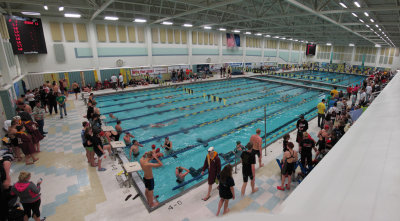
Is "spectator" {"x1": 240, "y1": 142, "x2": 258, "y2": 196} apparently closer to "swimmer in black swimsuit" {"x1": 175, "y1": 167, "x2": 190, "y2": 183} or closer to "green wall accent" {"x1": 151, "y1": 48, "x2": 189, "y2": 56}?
"swimmer in black swimsuit" {"x1": 175, "y1": 167, "x2": 190, "y2": 183}

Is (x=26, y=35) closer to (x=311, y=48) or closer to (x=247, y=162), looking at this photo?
(x=247, y=162)

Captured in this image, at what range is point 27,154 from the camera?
20.1ft

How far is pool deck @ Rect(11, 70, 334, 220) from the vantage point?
4.30 metres

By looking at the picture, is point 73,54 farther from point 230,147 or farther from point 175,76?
point 230,147

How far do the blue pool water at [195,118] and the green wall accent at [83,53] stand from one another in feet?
15.7

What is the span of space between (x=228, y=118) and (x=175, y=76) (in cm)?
1217

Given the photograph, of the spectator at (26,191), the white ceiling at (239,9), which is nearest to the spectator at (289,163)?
the spectator at (26,191)

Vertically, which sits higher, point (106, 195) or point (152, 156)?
point (152, 156)

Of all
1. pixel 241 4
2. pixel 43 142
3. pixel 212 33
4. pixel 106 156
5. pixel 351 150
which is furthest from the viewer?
pixel 212 33

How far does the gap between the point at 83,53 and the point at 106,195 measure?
1610 cm

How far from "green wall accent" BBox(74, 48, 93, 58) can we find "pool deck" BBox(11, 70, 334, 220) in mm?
12720

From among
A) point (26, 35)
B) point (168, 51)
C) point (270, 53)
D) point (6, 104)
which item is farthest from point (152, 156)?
point (270, 53)

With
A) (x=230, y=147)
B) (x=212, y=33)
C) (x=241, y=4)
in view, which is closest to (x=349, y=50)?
(x=212, y=33)

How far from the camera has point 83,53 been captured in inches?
674
